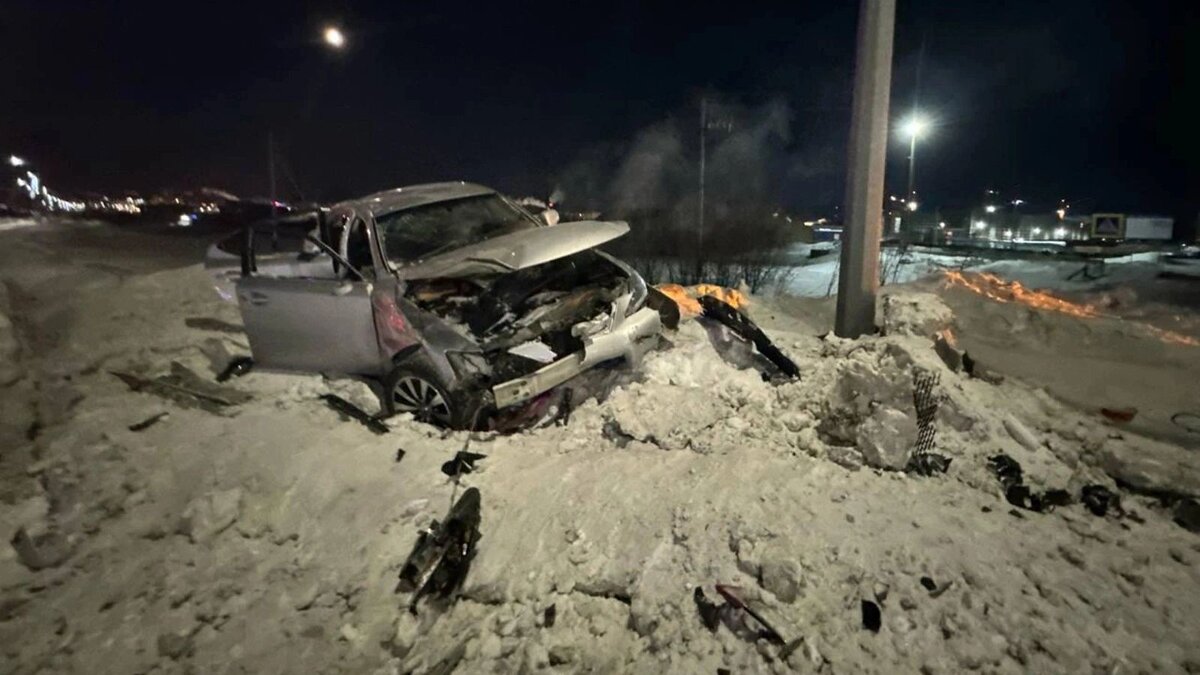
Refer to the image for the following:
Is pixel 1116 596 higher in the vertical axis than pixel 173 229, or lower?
lower

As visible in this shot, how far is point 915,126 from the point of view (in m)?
17.2

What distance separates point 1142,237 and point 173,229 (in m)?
37.4

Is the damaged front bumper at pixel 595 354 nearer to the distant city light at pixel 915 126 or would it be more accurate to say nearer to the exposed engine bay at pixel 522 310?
the exposed engine bay at pixel 522 310

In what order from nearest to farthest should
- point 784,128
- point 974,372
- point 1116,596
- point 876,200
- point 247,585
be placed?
point 1116,596 < point 247,585 < point 974,372 < point 876,200 < point 784,128

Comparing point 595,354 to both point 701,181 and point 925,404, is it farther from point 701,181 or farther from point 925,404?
point 701,181

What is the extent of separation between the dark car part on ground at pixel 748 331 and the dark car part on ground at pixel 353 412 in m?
2.93

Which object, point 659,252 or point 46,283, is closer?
point 46,283

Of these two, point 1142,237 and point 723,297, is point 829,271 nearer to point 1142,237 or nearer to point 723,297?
point 723,297

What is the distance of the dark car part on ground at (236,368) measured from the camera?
19.8 ft

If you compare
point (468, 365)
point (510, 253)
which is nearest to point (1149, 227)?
point (510, 253)

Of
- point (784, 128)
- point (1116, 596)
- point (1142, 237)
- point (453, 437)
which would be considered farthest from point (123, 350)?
point (1142, 237)

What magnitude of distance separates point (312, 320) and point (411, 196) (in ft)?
4.85

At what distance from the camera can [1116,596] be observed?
2.91m

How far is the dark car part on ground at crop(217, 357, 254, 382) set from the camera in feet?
19.8
